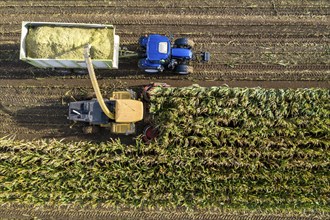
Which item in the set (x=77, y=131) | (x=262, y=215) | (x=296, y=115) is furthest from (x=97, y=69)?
(x=262, y=215)

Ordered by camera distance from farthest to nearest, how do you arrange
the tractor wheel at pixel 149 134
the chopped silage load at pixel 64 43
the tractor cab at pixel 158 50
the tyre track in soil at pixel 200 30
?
the tyre track in soil at pixel 200 30
the tractor wheel at pixel 149 134
the tractor cab at pixel 158 50
the chopped silage load at pixel 64 43

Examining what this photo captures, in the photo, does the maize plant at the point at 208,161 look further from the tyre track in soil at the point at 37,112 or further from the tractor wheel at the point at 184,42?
the tractor wheel at the point at 184,42

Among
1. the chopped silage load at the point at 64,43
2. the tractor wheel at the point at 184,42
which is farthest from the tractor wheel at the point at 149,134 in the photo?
the tractor wheel at the point at 184,42

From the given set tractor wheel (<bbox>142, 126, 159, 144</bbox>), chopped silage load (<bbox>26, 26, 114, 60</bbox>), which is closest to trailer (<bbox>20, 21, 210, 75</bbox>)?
chopped silage load (<bbox>26, 26, 114, 60</bbox>)

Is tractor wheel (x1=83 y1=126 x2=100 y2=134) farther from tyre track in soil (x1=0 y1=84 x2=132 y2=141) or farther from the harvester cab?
tyre track in soil (x1=0 y1=84 x2=132 y2=141)

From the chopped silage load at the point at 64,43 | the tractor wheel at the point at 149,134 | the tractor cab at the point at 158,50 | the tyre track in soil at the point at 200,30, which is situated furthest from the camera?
the tyre track in soil at the point at 200,30

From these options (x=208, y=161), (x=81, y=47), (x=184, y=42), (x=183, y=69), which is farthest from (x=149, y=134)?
(x=81, y=47)

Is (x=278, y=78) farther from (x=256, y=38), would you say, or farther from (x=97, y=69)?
(x=97, y=69)
